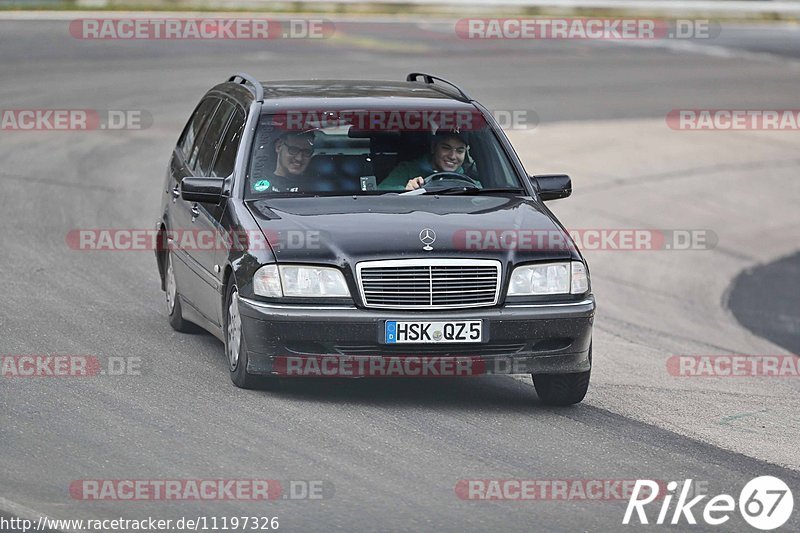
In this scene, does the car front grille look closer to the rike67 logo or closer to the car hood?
the car hood

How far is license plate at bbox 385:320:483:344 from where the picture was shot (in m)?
8.62

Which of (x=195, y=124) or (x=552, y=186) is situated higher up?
(x=552, y=186)

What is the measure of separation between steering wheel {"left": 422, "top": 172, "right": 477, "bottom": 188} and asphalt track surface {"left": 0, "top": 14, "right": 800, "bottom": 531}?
1.22 metres

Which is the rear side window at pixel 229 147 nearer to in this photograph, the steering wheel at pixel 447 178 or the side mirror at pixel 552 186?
the steering wheel at pixel 447 178

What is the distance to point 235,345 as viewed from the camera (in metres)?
9.20

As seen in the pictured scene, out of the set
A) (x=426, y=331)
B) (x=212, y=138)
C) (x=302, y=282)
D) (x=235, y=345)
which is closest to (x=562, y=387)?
(x=426, y=331)

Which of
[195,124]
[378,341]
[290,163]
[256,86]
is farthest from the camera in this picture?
[195,124]

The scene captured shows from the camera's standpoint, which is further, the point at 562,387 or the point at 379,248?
the point at 562,387

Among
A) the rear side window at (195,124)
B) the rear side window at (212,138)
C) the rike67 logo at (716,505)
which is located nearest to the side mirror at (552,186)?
the rear side window at (212,138)

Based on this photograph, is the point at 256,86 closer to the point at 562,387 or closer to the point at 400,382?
the point at 400,382

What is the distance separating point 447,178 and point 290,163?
97 centimetres

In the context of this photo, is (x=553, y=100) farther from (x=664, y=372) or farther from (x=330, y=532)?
(x=330, y=532)

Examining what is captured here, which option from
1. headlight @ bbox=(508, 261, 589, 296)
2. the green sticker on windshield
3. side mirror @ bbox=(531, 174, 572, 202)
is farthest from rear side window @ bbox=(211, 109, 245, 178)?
headlight @ bbox=(508, 261, 589, 296)

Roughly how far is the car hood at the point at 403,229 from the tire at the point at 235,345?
1.55 feet
